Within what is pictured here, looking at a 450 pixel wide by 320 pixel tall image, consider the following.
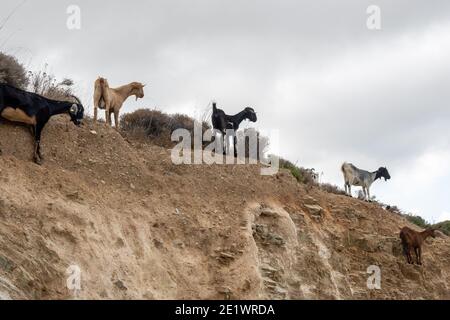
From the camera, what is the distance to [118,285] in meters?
12.6

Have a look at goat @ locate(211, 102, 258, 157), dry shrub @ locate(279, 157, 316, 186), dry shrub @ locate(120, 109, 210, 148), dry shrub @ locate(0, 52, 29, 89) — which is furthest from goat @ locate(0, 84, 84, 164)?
dry shrub @ locate(279, 157, 316, 186)

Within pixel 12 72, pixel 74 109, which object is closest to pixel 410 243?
pixel 74 109

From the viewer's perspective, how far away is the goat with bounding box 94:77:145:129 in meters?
17.2

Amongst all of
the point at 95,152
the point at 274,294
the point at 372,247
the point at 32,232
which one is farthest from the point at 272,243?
the point at 32,232

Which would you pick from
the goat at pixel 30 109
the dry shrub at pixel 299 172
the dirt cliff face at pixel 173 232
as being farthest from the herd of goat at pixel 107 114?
the dry shrub at pixel 299 172

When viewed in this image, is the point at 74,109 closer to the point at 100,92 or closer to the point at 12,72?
Result: the point at 100,92

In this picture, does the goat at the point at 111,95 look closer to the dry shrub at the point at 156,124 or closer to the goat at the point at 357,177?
the dry shrub at the point at 156,124

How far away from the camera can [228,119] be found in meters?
20.7

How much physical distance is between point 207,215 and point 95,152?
3.11 metres

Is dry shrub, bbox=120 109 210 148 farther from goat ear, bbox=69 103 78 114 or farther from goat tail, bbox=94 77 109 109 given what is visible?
goat ear, bbox=69 103 78 114

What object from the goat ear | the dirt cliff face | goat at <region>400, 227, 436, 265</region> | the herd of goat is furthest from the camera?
goat at <region>400, 227, 436, 265</region>

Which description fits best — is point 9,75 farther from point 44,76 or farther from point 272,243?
point 272,243

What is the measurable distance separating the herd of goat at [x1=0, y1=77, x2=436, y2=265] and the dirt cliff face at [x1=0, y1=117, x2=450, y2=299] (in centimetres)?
35

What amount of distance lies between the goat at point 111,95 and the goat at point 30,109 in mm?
2021
